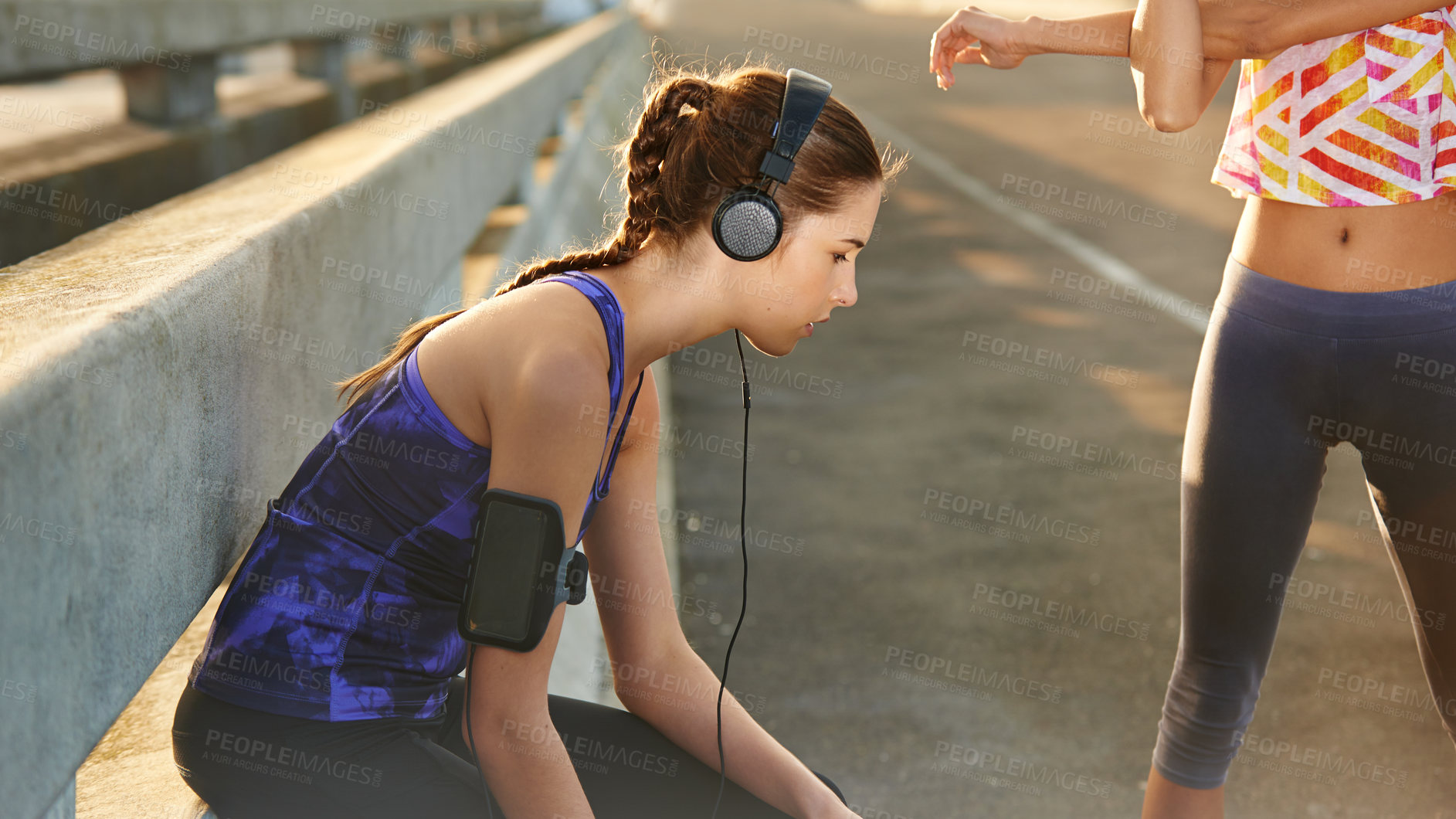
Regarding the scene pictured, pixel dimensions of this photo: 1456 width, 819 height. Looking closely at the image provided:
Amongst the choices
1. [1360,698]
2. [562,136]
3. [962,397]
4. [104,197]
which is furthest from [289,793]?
[562,136]

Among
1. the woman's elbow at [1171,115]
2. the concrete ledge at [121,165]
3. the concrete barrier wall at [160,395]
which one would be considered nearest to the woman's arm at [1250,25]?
the woman's elbow at [1171,115]

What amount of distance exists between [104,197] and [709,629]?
242 centimetres

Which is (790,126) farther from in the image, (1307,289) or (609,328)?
(1307,289)

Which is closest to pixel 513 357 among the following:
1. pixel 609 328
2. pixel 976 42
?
pixel 609 328

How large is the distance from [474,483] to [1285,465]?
154 cm

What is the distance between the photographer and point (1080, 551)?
4.80 meters

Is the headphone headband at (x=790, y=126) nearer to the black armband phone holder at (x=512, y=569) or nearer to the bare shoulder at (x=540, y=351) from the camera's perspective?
the bare shoulder at (x=540, y=351)

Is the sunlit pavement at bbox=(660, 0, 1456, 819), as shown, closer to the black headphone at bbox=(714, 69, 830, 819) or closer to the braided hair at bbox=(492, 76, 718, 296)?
the braided hair at bbox=(492, 76, 718, 296)

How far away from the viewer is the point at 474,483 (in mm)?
1938

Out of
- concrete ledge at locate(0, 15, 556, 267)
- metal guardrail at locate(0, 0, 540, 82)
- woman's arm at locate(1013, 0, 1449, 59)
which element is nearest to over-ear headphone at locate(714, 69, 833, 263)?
woman's arm at locate(1013, 0, 1449, 59)

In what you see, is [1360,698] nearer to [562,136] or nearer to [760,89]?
[760,89]

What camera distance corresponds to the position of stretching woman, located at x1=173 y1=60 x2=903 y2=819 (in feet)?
6.05

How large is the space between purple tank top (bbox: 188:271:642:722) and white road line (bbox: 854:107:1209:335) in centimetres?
428

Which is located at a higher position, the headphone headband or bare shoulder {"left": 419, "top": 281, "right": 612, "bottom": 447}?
the headphone headband
